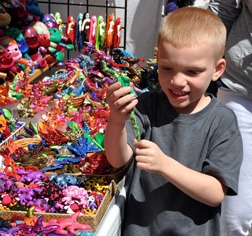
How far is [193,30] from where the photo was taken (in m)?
1.19

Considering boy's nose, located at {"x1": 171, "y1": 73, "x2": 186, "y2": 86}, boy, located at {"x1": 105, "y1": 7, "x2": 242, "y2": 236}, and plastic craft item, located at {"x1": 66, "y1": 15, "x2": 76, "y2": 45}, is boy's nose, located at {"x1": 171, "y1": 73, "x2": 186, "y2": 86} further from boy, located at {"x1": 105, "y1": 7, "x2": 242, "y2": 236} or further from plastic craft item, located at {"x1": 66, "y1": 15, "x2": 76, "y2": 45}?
plastic craft item, located at {"x1": 66, "y1": 15, "x2": 76, "y2": 45}

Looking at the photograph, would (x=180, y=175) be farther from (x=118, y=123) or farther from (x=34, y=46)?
(x=34, y=46)

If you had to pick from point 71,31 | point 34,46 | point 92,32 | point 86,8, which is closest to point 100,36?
point 92,32

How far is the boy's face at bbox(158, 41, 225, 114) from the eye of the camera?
1.17 meters

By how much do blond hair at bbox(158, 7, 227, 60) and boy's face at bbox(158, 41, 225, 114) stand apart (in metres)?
0.01

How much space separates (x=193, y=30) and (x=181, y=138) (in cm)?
27

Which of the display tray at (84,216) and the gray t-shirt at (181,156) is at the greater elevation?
the gray t-shirt at (181,156)

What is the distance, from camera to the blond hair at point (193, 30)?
1.18m

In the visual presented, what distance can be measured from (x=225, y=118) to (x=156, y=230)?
338 mm

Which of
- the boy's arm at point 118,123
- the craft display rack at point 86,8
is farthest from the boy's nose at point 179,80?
the craft display rack at point 86,8

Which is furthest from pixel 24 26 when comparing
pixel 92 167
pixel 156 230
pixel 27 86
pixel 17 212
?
pixel 156 230

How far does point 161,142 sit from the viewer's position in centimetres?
127

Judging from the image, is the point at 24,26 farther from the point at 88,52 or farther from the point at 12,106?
the point at 12,106

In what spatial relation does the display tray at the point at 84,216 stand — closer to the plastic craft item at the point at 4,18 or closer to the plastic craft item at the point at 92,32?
the plastic craft item at the point at 4,18
